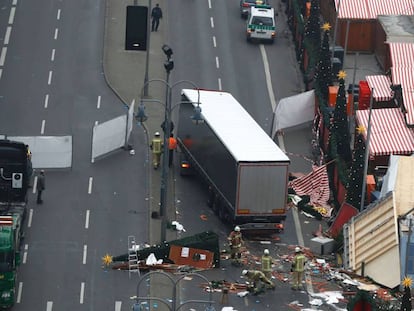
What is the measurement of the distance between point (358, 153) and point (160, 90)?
62.1 feet

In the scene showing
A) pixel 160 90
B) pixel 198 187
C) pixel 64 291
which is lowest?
pixel 64 291

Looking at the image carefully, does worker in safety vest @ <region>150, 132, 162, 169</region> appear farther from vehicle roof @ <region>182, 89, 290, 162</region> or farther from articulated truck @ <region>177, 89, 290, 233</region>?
vehicle roof @ <region>182, 89, 290, 162</region>

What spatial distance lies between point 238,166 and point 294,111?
620 inches

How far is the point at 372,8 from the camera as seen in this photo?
95.4 m

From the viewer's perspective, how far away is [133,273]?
69875 millimetres

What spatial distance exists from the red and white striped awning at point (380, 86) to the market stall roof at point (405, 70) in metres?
0.67

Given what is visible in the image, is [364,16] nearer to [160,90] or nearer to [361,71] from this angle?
[361,71]

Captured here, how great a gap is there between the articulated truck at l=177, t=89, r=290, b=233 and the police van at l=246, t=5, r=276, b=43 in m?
18.5

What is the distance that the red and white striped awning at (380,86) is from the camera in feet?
279

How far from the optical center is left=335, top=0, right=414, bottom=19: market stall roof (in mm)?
94750

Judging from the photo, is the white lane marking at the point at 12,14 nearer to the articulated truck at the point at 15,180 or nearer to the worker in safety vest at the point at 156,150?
the worker in safety vest at the point at 156,150

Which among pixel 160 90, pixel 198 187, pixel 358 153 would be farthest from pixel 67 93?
pixel 358 153

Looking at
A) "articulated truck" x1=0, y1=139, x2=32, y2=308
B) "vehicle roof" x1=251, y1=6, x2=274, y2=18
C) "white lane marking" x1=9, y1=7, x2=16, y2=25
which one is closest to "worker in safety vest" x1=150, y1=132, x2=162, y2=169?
"articulated truck" x1=0, y1=139, x2=32, y2=308

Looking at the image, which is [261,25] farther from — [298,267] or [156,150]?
[298,267]
